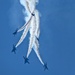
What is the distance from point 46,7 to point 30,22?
0.36 meters

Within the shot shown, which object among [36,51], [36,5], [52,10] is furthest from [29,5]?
[36,51]

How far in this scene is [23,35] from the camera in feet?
15.2

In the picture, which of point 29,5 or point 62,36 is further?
point 62,36

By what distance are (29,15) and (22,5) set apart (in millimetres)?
194

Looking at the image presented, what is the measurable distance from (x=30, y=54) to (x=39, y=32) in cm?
38

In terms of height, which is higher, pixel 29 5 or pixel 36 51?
pixel 29 5

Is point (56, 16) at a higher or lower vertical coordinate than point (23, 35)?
higher

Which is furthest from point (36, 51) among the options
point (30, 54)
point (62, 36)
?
point (62, 36)

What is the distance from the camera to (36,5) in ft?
14.9

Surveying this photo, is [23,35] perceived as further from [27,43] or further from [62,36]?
[62,36]

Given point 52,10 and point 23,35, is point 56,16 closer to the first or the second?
point 52,10

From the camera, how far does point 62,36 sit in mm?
4758

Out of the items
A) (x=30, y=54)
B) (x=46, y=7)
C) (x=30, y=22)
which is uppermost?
(x=46, y=7)

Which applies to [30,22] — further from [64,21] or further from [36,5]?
[64,21]
